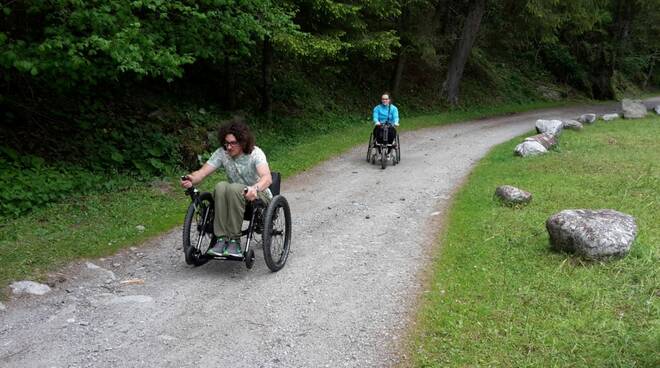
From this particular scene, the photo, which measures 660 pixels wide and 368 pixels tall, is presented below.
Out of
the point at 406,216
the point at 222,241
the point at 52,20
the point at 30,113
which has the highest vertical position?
the point at 52,20

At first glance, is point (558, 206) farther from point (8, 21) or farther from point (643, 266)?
point (8, 21)

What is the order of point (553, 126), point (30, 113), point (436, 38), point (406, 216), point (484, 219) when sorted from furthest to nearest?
point (436, 38) < point (553, 126) < point (30, 113) < point (406, 216) < point (484, 219)

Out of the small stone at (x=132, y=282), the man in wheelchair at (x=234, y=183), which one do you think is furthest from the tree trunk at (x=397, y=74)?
the small stone at (x=132, y=282)

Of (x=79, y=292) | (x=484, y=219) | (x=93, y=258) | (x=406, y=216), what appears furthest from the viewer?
(x=406, y=216)

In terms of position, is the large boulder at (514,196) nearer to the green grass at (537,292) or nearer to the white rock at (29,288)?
the green grass at (537,292)

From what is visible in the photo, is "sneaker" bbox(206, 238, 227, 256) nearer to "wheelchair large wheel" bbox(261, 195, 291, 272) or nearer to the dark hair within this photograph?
"wheelchair large wheel" bbox(261, 195, 291, 272)

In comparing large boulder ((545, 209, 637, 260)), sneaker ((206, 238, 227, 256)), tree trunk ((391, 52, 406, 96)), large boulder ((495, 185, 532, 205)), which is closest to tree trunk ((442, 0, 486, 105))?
tree trunk ((391, 52, 406, 96))

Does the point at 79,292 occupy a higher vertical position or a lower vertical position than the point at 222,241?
lower

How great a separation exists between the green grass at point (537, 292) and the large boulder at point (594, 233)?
129 mm

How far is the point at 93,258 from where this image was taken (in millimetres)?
6379

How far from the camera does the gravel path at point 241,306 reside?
4312mm

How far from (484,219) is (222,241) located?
402 cm

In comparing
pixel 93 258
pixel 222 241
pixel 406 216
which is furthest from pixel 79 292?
pixel 406 216

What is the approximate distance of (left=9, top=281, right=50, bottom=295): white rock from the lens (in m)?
5.32
